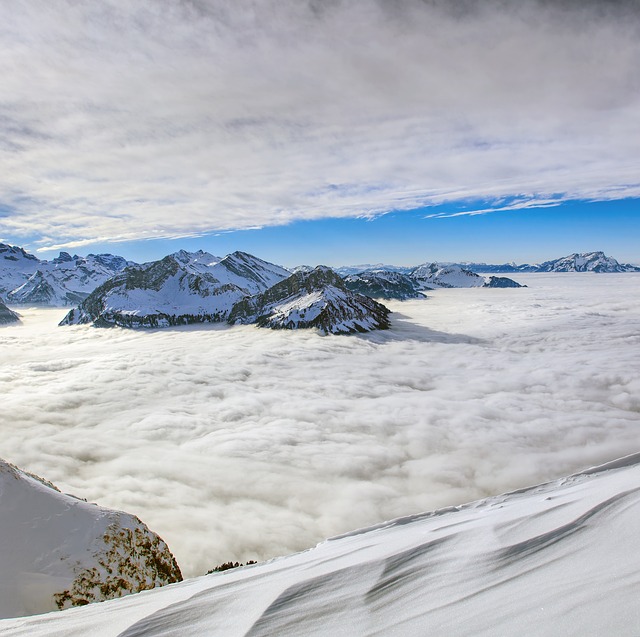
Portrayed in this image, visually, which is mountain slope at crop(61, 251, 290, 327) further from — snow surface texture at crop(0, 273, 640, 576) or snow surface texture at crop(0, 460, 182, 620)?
snow surface texture at crop(0, 460, 182, 620)

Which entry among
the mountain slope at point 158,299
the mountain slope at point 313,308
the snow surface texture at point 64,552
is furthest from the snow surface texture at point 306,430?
the mountain slope at point 158,299

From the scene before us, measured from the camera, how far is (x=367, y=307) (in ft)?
468

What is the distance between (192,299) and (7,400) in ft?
412

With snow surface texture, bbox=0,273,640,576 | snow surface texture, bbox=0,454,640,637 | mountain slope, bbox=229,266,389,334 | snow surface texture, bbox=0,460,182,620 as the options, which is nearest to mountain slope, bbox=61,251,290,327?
mountain slope, bbox=229,266,389,334

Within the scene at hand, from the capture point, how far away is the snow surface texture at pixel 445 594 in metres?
3.74

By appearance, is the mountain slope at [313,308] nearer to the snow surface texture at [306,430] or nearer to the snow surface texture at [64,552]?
the snow surface texture at [306,430]

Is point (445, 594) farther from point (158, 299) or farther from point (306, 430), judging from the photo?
point (158, 299)

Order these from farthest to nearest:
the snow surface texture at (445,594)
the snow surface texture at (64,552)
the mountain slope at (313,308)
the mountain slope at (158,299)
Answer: the mountain slope at (158,299)
the mountain slope at (313,308)
the snow surface texture at (64,552)
the snow surface texture at (445,594)

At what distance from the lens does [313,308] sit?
137m

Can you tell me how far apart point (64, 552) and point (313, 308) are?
126625 mm

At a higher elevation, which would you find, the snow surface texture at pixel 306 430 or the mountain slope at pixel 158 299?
the mountain slope at pixel 158 299

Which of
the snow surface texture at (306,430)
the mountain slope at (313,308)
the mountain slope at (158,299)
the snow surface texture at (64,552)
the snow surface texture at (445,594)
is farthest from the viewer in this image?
the mountain slope at (158,299)

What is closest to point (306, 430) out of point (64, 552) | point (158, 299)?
point (64, 552)

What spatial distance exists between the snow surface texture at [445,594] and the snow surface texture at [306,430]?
67.6ft
